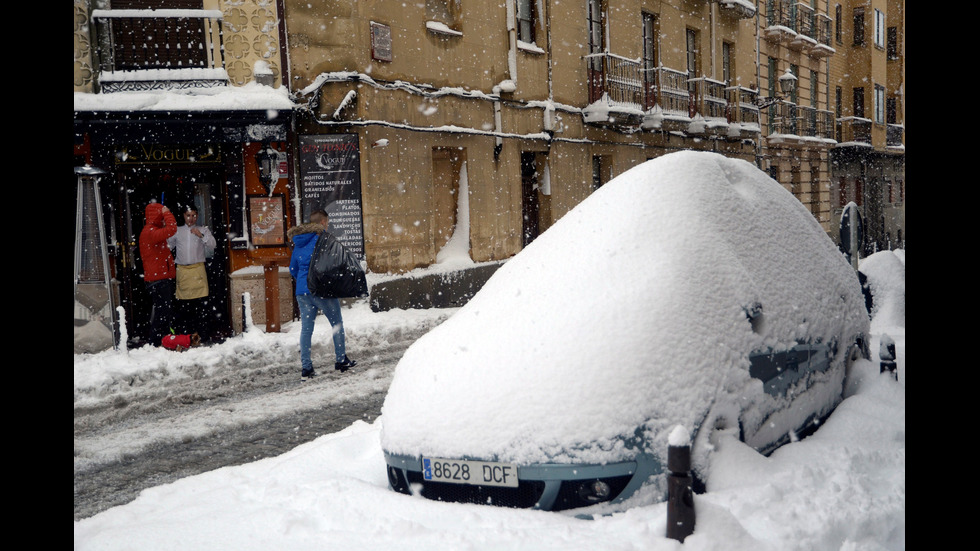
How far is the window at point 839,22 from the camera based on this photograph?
24.1m

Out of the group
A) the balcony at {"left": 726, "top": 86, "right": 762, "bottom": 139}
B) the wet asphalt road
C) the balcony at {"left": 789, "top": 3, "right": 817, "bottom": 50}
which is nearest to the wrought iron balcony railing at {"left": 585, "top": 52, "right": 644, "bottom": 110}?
the balcony at {"left": 726, "top": 86, "right": 762, "bottom": 139}

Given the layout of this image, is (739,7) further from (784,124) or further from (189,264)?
(189,264)

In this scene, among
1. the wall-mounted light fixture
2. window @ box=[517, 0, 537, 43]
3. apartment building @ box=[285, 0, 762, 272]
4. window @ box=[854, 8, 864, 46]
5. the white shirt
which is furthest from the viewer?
window @ box=[854, 8, 864, 46]

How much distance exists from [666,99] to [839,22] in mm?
9248

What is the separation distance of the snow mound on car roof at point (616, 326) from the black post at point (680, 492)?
200mm

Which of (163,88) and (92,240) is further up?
(163,88)

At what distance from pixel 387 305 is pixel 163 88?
15.8 feet

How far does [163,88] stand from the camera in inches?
440

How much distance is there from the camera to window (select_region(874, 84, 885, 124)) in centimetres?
1889

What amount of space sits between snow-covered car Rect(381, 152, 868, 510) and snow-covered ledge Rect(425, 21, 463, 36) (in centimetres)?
1095

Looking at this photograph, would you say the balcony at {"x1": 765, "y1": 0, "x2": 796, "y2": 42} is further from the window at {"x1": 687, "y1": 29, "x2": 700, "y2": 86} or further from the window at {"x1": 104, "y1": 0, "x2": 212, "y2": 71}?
the window at {"x1": 104, "y1": 0, "x2": 212, "y2": 71}
